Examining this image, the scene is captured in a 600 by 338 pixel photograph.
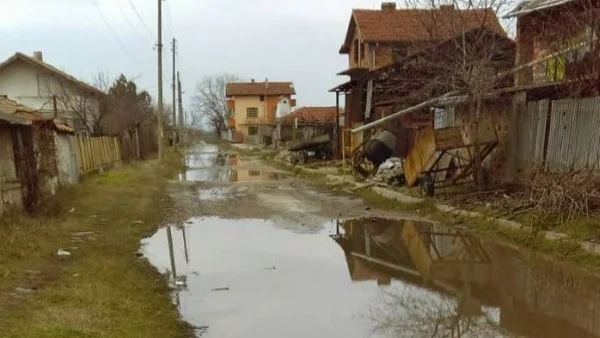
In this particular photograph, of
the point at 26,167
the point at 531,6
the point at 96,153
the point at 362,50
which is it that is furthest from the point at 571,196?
the point at 362,50

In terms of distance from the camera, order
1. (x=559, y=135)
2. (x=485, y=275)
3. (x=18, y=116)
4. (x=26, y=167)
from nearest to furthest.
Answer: (x=485, y=275) → (x=18, y=116) → (x=559, y=135) → (x=26, y=167)

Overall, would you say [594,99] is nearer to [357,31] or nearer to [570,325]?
[570,325]

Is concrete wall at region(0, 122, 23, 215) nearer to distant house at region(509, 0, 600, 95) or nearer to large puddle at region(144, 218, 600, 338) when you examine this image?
large puddle at region(144, 218, 600, 338)

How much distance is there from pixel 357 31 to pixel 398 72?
44.4 ft

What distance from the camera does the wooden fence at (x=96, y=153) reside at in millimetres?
22125

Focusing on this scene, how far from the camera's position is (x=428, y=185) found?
14.9m

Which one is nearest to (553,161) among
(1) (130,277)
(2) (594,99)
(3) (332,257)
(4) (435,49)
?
(2) (594,99)

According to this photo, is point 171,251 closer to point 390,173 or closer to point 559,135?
point 559,135

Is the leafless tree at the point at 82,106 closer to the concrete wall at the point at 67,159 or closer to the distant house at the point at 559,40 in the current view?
the concrete wall at the point at 67,159

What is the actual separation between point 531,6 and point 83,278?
14206 mm

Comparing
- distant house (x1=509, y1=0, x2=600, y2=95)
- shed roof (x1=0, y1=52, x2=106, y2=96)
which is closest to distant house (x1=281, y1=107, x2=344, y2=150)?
shed roof (x1=0, y1=52, x2=106, y2=96)

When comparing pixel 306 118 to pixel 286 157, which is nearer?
pixel 286 157

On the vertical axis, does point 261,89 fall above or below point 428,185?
above

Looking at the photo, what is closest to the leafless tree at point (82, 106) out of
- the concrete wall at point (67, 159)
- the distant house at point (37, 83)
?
the distant house at point (37, 83)
